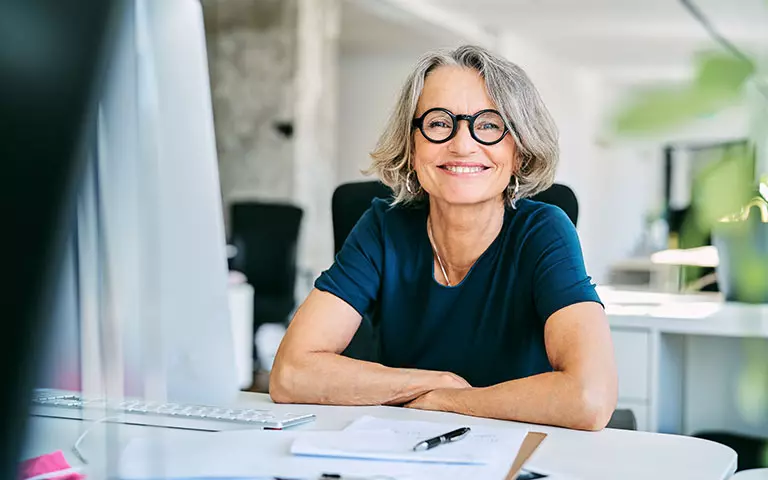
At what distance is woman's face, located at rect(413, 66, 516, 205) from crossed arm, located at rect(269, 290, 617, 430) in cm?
30

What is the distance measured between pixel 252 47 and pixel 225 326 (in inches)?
244

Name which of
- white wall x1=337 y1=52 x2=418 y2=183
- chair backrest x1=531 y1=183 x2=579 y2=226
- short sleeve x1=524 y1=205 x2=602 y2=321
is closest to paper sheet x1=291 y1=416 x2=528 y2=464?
short sleeve x1=524 y1=205 x2=602 y2=321

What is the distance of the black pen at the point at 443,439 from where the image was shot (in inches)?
38.9

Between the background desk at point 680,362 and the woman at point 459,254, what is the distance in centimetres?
61

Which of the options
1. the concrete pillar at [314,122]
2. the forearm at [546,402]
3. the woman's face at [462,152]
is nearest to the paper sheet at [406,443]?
the forearm at [546,402]

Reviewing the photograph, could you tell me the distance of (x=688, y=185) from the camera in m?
0.71

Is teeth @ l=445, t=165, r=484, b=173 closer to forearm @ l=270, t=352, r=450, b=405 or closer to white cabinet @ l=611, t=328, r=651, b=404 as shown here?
forearm @ l=270, t=352, r=450, b=405

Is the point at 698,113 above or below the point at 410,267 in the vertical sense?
above

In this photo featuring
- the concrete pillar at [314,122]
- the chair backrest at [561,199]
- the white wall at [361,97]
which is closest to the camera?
the chair backrest at [561,199]

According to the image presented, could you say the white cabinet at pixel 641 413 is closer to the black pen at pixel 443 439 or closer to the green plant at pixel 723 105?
the black pen at pixel 443 439

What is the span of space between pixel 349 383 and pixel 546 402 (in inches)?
12.3

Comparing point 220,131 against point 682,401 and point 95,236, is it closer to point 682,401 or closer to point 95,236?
point 682,401

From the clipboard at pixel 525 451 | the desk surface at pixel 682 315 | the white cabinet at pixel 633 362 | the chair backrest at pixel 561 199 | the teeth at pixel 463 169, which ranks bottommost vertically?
the white cabinet at pixel 633 362

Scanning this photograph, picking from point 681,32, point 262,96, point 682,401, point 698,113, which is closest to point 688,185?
point 698,113
